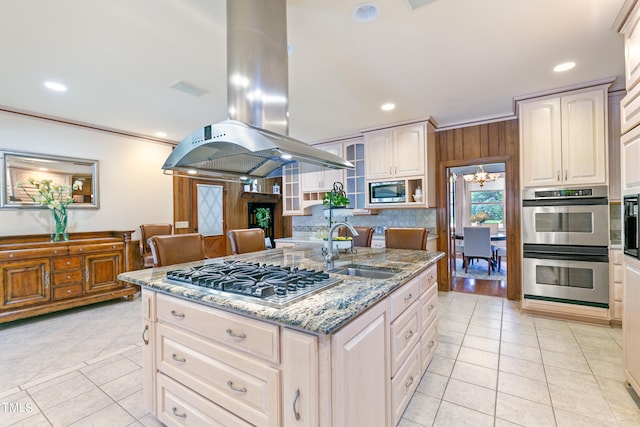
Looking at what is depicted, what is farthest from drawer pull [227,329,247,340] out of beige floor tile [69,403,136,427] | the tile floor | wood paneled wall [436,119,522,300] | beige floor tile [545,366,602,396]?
wood paneled wall [436,119,522,300]

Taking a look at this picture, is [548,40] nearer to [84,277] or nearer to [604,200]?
[604,200]

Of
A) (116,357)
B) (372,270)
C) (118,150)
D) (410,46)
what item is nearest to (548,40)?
(410,46)

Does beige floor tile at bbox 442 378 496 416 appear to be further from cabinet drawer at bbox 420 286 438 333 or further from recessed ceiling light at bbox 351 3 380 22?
recessed ceiling light at bbox 351 3 380 22

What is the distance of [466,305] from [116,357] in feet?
12.8

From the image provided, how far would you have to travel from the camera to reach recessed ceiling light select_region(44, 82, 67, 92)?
2.85 m

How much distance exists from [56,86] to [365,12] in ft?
10.4

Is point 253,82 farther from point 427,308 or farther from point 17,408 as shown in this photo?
point 17,408

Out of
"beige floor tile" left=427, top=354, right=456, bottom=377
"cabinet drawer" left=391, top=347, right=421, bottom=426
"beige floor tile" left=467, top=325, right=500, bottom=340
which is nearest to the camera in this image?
"cabinet drawer" left=391, top=347, right=421, bottom=426

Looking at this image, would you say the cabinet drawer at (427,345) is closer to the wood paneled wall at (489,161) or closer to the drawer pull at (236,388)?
the drawer pull at (236,388)

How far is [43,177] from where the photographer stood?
12.2ft

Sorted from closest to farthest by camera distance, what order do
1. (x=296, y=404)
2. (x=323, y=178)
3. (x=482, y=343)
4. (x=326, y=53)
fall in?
(x=296, y=404)
(x=326, y=53)
(x=482, y=343)
(x=323, y=178)

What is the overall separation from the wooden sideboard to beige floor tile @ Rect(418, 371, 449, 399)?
397cm

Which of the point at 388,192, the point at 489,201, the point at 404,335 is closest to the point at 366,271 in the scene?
the point at 404,335

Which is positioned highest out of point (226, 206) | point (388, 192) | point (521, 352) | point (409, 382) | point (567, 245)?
point (388, 192)
